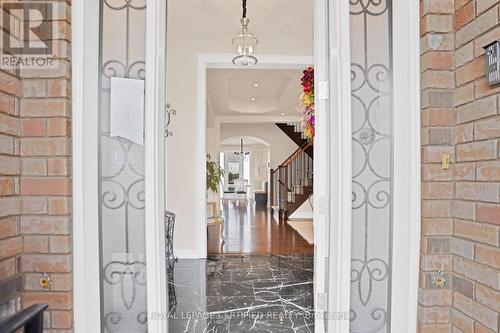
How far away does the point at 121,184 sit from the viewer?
1.60 meters

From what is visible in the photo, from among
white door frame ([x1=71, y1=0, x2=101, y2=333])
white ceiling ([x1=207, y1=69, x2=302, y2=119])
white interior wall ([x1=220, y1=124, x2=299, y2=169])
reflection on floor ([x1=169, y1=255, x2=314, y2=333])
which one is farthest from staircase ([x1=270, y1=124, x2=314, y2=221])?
white door frame ([x1=71, y1=0, x2=101, y2=333])

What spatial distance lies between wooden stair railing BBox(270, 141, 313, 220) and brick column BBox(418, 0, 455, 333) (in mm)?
5381

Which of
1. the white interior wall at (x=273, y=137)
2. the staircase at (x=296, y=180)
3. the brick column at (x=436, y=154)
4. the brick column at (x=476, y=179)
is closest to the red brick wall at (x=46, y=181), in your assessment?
the brick column at (x=436, y=154)

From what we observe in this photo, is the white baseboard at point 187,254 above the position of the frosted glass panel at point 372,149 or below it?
below

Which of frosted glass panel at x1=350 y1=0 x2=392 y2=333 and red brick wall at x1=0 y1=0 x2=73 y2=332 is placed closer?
red brick wall at x1=0 y1=0 x2=73 y2=332

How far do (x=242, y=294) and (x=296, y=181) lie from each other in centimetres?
533

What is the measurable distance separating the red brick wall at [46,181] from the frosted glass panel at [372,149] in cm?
141

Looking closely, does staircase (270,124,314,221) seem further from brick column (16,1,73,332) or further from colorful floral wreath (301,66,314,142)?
brick column (16,1,73,332)

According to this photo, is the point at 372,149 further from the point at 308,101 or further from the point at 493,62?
the point at 308,101

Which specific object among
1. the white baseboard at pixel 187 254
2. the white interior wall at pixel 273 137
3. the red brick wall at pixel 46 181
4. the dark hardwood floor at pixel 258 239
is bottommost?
the dark hardwood floor at pixel 258 239

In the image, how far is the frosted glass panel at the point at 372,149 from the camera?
162 centimetres

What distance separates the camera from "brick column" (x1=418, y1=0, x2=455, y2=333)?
1512mm

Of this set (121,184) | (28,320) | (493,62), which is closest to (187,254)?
(121,184)

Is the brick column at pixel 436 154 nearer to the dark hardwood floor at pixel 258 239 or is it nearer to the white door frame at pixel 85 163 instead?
the white door frame at pixel 85 163
